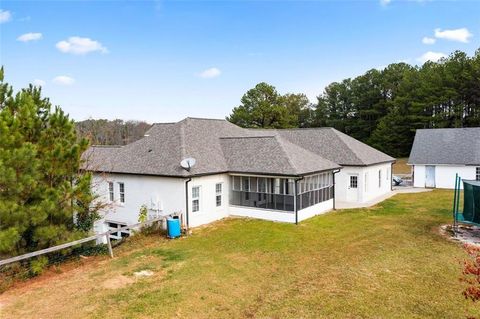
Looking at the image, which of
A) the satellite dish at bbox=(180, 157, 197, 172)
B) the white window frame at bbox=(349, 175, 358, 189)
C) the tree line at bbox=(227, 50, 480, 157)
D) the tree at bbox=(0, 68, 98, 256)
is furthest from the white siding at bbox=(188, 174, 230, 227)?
the tree line at bbox=(227, 50, 480, 157)

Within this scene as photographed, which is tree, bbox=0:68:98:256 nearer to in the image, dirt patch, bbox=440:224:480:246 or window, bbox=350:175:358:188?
dirt patch, bbox=440:224:480:246

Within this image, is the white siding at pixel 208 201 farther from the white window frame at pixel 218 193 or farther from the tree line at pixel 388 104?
the tree line at pixel 388 104

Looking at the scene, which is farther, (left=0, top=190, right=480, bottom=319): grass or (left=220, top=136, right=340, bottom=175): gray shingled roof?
(left=220, top=136, right=340, bottom=175): gray shingled roof

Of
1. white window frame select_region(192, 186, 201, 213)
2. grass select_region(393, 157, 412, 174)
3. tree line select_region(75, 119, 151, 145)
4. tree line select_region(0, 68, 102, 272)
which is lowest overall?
grass select_region(393, 157, 412, 174)

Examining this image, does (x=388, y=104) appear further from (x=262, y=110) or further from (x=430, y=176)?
(x=430, y=176)

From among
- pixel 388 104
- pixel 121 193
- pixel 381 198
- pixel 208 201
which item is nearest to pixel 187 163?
pixel 208 201

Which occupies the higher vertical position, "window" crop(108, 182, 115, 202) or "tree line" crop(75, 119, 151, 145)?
"tree line" crop(75, 119, 151, 145)
